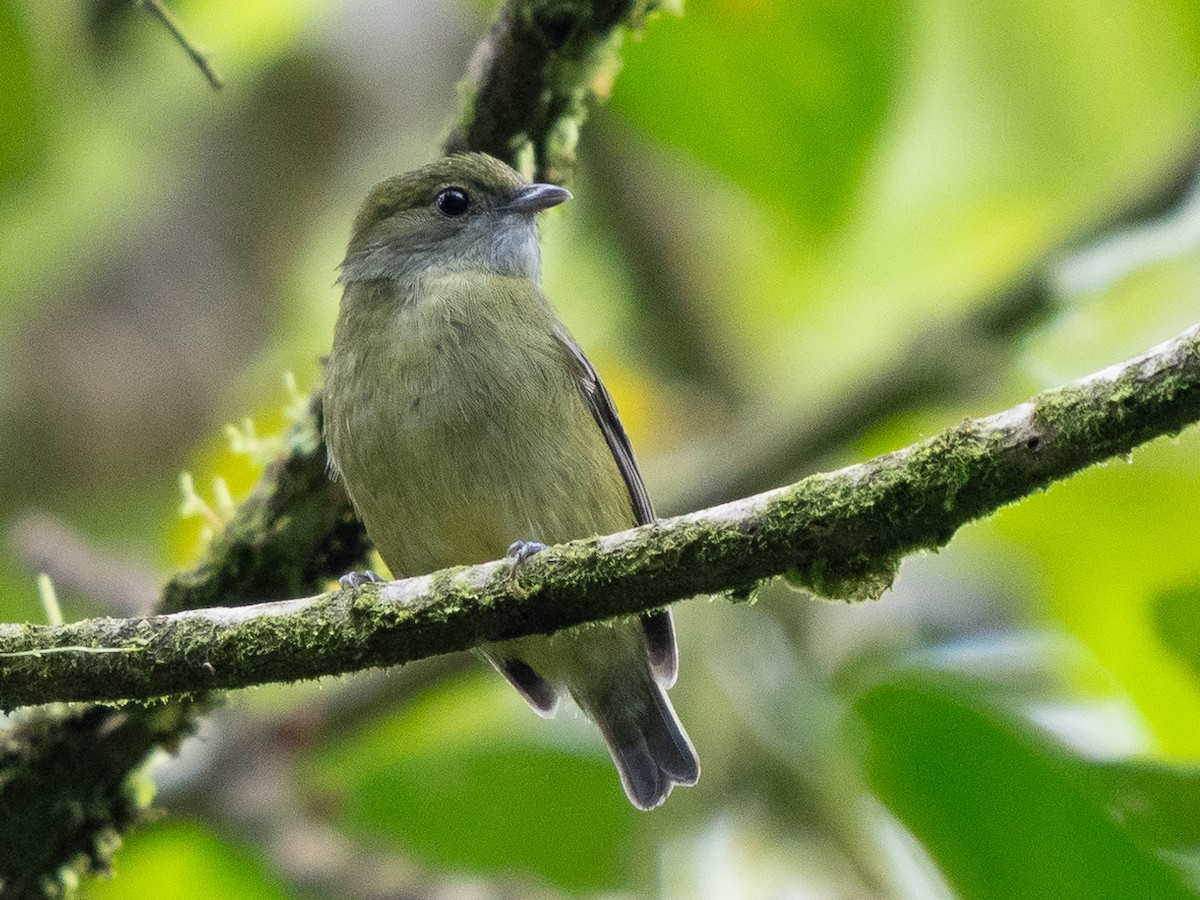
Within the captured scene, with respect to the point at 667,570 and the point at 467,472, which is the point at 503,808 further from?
the point at 667,570

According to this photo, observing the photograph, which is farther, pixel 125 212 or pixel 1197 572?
pixel 125 212

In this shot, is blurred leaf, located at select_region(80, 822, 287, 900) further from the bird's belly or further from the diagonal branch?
the bird's belly

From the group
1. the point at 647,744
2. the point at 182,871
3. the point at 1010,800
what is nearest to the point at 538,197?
the point at 647,744

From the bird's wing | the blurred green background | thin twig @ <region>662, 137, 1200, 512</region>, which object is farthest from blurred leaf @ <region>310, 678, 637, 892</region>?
thin twig @ <region>662, 137, 1200, 512</region>

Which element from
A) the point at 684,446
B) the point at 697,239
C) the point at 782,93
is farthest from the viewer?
the point at 697,239

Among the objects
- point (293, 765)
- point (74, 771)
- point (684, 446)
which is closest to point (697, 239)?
point (684, 446)

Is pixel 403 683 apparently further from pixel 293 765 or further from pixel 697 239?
pixel 697 239

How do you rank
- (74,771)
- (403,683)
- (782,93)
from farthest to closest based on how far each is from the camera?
1. (403,683)
2. (782,93)
3. (74,771)
